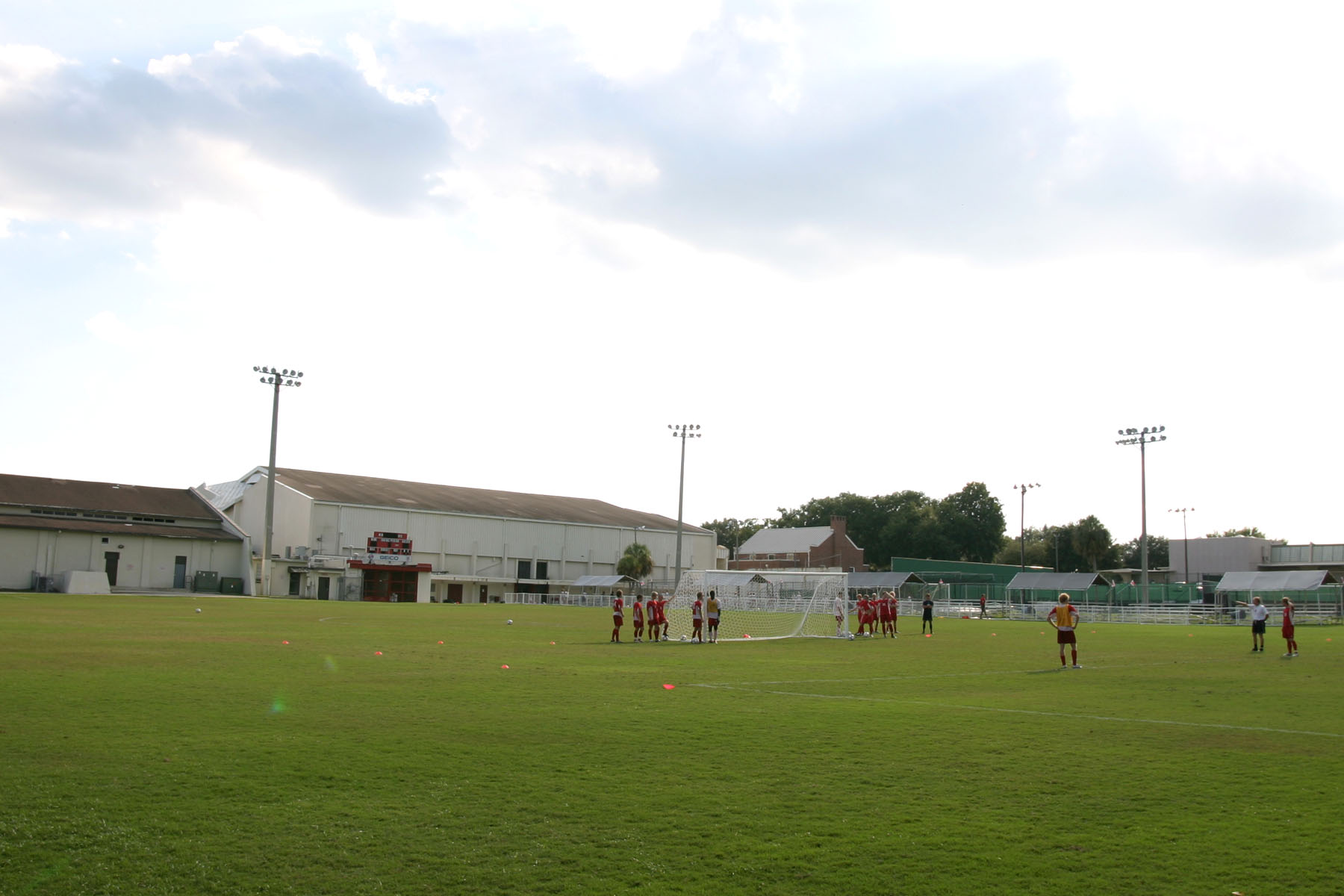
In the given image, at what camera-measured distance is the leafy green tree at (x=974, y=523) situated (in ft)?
446

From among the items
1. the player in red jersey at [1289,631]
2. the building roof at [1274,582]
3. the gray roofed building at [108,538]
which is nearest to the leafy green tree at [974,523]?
the building roof at [1274,582]

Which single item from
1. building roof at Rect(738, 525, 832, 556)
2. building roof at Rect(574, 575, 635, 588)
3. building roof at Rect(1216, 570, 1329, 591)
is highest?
building roof at Rect(738, 525, 832, 556)

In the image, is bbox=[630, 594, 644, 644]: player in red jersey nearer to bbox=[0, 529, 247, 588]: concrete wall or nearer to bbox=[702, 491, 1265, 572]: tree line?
bbox=[0, 529, 247, 588]: concrete wall

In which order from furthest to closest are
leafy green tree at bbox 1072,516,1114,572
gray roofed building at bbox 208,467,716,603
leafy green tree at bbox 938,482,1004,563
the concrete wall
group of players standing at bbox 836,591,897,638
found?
leafy green tree at bbox 938,482,1004,563 < leafy green tree at bbox 1072,516,1114,572 < gray roofed building at bbox 208,467,716,603 < the concrete wall < group of players standing at bbox 836,591,897,638

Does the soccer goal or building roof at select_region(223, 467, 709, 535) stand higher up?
building roof at select_region(223, 467, 709, 535)

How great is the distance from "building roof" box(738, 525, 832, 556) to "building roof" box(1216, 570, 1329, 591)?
2429 inches

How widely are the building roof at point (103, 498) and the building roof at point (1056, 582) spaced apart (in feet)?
205

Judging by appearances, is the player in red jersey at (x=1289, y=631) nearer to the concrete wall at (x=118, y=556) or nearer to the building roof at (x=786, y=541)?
the concrete wall at (x=118, y=556)

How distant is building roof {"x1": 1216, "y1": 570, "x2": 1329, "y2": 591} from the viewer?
6194 centimetres

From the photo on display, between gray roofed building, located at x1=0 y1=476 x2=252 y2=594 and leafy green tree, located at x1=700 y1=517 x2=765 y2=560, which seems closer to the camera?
gray roofed building, located at x1=0 y1=476 x2=252 y2=594

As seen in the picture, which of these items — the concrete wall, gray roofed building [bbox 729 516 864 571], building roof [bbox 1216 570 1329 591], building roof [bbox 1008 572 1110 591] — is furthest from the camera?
gray roofed building [bbox 729 516 864 571]

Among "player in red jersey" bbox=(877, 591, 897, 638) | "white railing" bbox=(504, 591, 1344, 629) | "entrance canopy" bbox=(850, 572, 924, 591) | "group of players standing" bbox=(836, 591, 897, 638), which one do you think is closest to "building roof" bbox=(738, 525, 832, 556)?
"entrance canopy" bbox=(850, 572, 924, 591)

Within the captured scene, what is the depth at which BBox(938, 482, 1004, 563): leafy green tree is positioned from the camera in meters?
136

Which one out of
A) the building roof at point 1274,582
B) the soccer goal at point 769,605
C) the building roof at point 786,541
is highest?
the building roof at point 786,541
